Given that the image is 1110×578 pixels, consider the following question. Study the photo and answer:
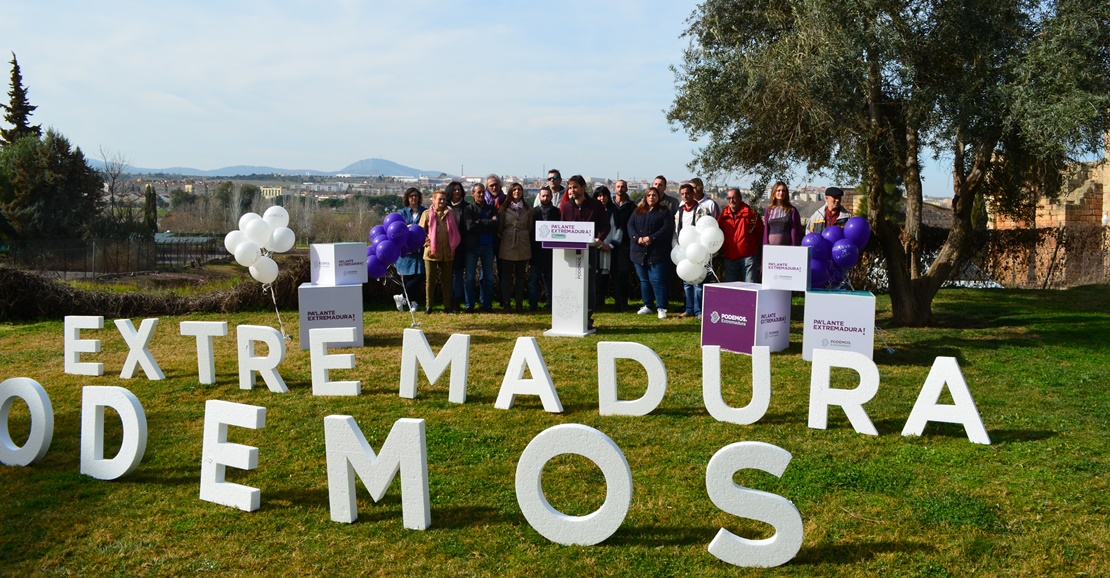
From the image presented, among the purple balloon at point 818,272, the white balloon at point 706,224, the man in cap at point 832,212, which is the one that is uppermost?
the man in cap at point 832,212

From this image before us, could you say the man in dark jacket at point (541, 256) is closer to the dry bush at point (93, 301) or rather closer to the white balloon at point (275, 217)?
the white balloon at point (275, 217)

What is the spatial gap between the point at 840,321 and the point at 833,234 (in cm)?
155

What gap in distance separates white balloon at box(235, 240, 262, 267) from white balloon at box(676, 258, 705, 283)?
5.28m

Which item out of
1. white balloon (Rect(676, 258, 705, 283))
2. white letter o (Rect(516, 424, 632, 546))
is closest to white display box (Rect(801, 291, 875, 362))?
white balloon (Rect(676, 258, 705, 283))

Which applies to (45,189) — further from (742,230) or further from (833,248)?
(833,248)

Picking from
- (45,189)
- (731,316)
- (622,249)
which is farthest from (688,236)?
(45,189)

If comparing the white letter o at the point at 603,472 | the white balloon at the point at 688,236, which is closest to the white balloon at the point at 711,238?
the white balloon at the point at 688,236

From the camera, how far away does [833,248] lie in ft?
31.0

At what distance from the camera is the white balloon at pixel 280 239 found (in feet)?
32.4

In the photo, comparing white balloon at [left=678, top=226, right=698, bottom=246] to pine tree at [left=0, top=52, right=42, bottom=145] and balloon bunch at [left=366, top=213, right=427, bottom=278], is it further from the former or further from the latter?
pine tree at [left=0, top=52, right=42, bottom=145]

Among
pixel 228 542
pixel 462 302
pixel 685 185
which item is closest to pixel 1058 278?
pixel 685 185

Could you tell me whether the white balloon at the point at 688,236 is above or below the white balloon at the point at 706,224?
below

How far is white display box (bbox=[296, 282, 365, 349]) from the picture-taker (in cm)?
960

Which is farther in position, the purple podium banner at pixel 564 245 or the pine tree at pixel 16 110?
the pine tree at pixel 16 110
